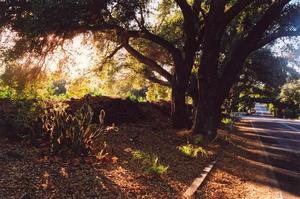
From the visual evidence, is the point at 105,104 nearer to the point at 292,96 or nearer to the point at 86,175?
the point at 86,175

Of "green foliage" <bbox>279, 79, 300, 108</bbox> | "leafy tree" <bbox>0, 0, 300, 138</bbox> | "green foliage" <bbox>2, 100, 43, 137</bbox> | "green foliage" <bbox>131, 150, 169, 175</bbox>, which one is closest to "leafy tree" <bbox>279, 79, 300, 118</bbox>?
"green foliage" <bbox>279, 79, 300, 108</bbox>

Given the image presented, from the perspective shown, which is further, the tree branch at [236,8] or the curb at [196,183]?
the tree branch at [236,8]

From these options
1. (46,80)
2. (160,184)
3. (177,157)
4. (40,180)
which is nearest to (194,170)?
(177,157)

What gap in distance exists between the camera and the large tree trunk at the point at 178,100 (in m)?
17.6

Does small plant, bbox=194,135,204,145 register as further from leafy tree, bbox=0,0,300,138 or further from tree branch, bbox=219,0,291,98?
tree branch, bbox=219,0,291,98

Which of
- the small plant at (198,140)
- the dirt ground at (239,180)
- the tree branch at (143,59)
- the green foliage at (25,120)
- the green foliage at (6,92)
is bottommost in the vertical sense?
the dirt ground at (239,180)

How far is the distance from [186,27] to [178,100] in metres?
3.08

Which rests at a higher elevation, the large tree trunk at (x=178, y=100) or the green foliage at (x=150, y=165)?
the large tree trunk at (x=178, y=100)

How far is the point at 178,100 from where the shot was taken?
58.4 feet

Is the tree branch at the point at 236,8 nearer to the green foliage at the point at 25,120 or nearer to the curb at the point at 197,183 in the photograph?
the curb at the point at 197,183

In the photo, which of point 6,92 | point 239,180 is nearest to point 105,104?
point 6,92

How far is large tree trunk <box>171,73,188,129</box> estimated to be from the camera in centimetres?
1759

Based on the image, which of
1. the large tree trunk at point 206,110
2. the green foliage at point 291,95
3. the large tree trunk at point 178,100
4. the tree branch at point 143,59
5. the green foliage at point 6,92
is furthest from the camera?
the green foliage at point 291,95

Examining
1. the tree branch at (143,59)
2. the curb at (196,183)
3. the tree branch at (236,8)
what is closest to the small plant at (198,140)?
the curb at (196,183)
